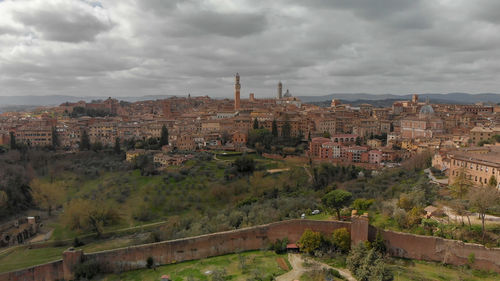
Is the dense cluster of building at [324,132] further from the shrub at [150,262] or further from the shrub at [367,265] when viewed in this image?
the shrub at [367,265]

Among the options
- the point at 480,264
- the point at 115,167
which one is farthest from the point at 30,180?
the point at 480,264

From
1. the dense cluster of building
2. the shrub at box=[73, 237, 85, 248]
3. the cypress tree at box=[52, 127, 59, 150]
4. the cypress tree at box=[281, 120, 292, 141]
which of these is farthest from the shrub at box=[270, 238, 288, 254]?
the cypress tree at box=[52, 127, 59, 150]

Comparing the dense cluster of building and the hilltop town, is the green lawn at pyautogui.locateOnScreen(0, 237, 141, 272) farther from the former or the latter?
the dense cluster of building

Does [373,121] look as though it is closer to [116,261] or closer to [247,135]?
[247,135]

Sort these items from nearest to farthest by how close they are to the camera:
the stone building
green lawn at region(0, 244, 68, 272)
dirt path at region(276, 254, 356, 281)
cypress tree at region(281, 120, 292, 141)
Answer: dirt path at region(276, 254, 356, 281) < the stone building < green lawn at region(0, 244, 68, 272) < cypress tree at region(281, 120, 292, 141)

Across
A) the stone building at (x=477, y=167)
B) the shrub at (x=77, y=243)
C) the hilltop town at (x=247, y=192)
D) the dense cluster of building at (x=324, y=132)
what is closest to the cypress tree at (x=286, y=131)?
the hilltop town at (x=247, y=192)

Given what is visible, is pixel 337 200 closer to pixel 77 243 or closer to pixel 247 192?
pixel 247 192
